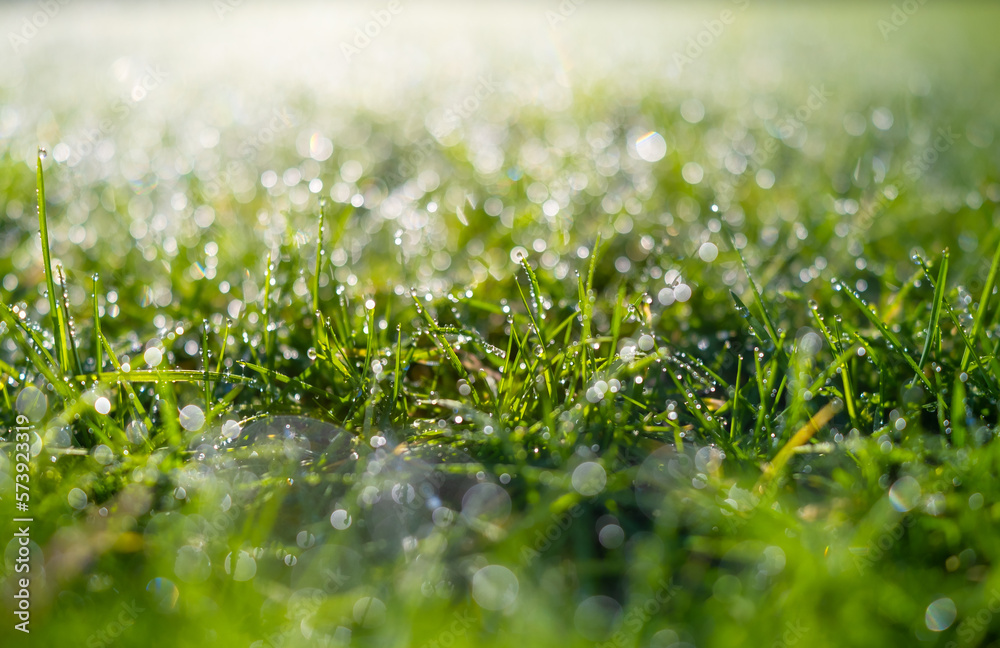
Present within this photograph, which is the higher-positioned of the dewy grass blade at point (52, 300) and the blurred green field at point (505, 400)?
the dewy grass blade at point (52, 300)

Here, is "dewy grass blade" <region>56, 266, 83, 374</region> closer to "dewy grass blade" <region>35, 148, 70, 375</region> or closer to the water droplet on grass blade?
"dewy grass blade" <region>35, 148, 70, 375</region>

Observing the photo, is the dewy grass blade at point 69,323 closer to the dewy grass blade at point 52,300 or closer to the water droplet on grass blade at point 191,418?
the dewy grass blade at point 52,300

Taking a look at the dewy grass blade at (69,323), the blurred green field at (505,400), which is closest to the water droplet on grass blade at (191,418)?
the blurred green field at (505,400)

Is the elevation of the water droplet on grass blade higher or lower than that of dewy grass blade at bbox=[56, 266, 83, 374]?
lower

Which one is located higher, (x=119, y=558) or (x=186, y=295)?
(x=186, y=295)

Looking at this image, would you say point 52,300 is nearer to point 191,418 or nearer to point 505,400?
point 191,418

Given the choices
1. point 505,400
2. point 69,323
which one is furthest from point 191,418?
point 505,400

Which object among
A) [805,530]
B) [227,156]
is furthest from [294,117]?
[805,530]

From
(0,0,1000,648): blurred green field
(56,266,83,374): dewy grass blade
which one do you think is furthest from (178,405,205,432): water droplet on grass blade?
(56,266,83,374): dewy grass blade

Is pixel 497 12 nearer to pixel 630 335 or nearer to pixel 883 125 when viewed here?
pixel 883 125
